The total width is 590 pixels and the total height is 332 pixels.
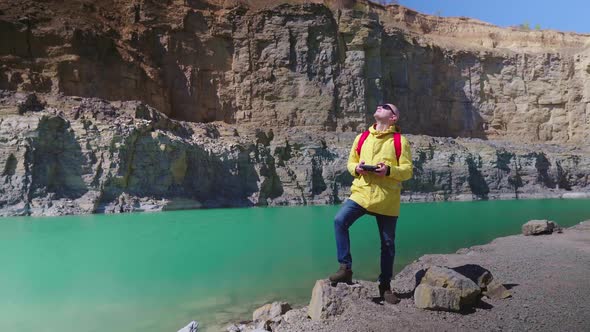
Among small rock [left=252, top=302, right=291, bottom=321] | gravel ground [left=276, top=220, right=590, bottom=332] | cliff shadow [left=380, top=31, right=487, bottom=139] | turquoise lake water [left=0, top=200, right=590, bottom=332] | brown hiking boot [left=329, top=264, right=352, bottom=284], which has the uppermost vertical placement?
cliff shadow [left=380, top=31, right=487, bottom=139]

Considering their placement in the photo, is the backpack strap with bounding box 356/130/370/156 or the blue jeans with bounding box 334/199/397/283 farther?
the backpack strap with bounding box 356/130/370/156

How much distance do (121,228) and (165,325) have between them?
1168 cm

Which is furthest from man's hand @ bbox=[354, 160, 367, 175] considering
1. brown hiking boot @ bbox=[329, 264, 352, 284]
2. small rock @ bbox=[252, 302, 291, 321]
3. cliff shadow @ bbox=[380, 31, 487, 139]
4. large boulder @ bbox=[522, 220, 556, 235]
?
cliff shadow @ bbox=[380, 31, 487, 139]

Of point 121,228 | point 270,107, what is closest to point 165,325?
point 121,228

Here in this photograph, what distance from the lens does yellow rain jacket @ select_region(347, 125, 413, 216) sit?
4.41 m

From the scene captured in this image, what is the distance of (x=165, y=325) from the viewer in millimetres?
5125

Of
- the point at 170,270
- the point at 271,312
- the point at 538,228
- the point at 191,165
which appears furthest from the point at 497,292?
the point at 191,165

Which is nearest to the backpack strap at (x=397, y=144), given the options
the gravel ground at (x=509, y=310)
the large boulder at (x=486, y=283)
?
the gravel ground at (x=509, y=310)

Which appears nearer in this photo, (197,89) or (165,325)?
(165,325)

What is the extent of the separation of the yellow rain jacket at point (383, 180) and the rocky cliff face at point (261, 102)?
23.9 meters

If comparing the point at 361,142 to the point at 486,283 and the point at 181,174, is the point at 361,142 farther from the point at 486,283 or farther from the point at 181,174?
the point at 181,174

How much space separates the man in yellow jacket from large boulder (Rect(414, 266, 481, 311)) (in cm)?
33

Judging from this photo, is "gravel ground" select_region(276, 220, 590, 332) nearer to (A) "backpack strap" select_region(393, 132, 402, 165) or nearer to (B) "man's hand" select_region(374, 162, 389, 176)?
(B) "man's hand" select_region(374, 162, 389, 176)

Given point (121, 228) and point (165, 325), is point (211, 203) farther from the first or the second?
point (165, 325)
